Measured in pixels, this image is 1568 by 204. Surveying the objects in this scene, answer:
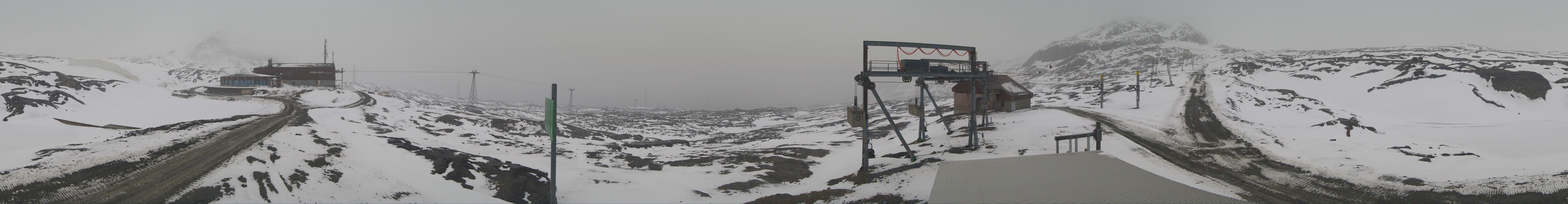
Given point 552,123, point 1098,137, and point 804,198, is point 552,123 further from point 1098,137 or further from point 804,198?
point 1098,137

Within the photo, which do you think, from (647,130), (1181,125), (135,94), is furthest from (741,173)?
(135,94)

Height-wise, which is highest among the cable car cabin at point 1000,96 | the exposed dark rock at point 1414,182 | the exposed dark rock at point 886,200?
the cable car cabin at point 1000,96

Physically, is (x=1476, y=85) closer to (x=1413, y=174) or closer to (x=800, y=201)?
(x=1413, y=174)

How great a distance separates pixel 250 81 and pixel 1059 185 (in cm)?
11495

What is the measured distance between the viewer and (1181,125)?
126 feet

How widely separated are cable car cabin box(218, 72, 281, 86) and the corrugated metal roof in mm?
107977

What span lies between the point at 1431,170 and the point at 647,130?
2194 inches

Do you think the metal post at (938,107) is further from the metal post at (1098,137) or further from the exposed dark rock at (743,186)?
the exposed dark rock at (743,186)

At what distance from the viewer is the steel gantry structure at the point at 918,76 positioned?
2175 cm

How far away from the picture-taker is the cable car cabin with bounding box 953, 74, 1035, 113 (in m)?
45.9

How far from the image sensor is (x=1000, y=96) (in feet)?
155

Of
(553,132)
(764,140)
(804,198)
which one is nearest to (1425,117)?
(764,140)

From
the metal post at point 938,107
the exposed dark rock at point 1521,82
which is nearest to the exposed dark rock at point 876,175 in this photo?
the metal post at point 938,107

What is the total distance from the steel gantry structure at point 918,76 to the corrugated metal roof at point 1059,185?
3.69 m
